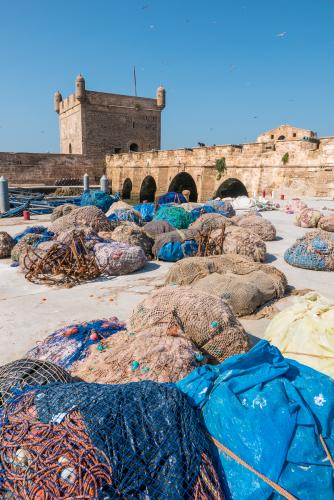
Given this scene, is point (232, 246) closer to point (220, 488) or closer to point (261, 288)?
point (261, 288)

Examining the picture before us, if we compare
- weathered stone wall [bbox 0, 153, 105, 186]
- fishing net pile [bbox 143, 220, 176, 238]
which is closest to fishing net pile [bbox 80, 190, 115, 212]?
fishing net pile [bbox 143, 220, 176, 238]

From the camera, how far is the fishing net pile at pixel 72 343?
2.94 metres

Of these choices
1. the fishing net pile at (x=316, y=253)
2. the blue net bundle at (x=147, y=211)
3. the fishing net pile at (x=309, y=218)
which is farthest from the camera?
the blue net bundle at (x=147, y=211)

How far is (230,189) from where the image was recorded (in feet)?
64.3

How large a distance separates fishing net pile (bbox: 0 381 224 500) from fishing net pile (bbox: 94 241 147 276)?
159 inches

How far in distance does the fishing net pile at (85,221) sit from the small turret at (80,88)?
77.4ft

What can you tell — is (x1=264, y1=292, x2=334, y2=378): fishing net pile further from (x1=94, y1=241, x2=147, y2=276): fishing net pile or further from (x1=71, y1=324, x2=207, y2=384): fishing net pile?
(x1=94, y1=241, x2=147, y2=276): fishing net pile

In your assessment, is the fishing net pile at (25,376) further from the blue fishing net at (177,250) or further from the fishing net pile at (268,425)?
the blue fishing net at (177,250)

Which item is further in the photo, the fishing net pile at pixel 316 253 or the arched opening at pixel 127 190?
the arched opening at pixel 127 190

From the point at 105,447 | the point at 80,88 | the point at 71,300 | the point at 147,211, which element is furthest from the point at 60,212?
the point at 80,88

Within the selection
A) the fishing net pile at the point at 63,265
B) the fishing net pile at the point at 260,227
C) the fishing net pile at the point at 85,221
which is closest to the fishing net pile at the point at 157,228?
the fishing net pile at the point at 85,221

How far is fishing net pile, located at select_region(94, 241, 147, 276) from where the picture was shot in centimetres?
588

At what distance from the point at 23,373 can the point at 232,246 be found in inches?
183

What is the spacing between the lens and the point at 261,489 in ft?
5.29
